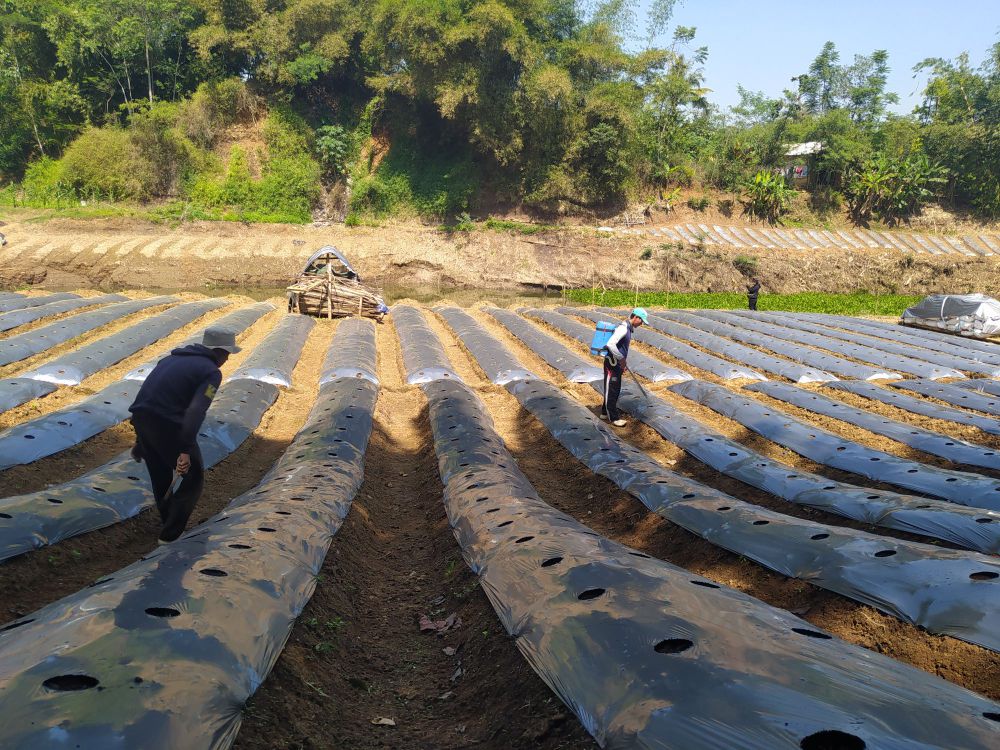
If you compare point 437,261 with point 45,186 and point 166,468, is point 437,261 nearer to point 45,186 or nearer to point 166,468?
point 45,186

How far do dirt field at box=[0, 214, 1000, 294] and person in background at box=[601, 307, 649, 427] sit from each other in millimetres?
23211

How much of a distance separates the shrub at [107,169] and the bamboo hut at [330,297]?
955 inches

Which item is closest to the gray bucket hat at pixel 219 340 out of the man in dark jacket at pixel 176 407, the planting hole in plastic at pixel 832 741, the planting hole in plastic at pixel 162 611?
the man in dark jacket at pixel 176 407

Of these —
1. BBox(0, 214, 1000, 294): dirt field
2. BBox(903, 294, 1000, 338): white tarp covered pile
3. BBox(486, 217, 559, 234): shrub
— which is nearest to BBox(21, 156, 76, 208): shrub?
BBox(0, 214, 1000, 294): dirt field

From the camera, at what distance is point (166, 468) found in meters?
4.92

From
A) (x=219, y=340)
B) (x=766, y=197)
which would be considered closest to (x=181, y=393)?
(x=219, y=340)

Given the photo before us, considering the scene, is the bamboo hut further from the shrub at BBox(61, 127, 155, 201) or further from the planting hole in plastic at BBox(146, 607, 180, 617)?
the shrub at BBox(61, 127, 155, 201)

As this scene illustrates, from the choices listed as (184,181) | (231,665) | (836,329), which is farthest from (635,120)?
(231,665)

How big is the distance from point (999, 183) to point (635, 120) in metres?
27.4

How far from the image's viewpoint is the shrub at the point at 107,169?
38125 millimetres

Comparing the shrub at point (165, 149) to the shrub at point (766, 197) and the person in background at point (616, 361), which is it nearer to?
the shrub at point (766, 197)

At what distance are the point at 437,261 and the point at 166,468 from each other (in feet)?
101

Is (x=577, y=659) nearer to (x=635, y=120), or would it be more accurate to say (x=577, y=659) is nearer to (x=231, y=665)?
(x=231, y=665)

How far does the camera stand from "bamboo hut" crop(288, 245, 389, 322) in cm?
2073
